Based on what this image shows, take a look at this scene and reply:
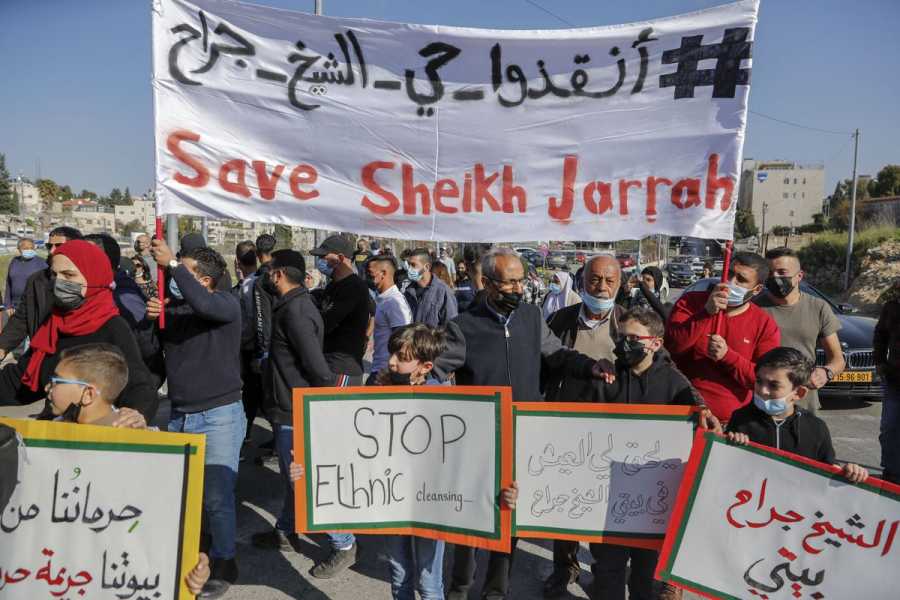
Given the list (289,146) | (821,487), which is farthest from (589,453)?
(289,146)

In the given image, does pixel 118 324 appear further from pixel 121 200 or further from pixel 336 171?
pixel 121 200

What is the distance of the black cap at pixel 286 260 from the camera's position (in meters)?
4.00

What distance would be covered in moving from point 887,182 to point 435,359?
75.8 meters

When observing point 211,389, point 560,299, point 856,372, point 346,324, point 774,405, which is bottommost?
point 856,372

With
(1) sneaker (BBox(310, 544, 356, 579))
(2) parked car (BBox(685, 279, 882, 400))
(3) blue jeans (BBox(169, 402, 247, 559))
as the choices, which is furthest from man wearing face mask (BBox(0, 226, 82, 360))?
(2) parked car (BBox(685, 279, 882, 400))

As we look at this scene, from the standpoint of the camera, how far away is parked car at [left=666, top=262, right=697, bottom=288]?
3262 centimetres

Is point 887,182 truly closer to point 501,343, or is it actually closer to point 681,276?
point 681,276

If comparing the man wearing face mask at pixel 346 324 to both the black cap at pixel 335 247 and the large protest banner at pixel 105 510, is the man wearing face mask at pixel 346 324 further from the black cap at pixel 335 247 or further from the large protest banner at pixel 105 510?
the large protest banner at pixel 105 510

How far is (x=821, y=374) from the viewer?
11.9ft

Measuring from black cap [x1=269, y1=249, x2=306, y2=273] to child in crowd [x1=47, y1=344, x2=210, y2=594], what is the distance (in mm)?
1398

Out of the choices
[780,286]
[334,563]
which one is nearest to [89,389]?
[334,563]

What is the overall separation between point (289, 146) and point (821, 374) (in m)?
3.20

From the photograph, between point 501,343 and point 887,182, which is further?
point 887,182

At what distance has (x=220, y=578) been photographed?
12.1 ft
